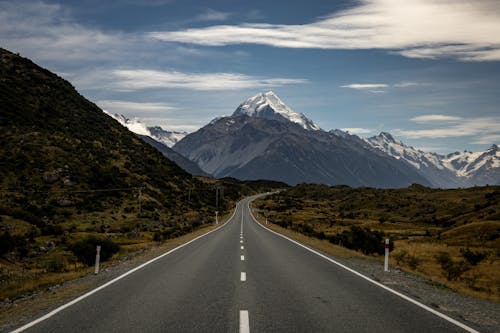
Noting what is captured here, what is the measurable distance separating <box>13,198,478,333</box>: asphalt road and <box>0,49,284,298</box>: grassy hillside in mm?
4845

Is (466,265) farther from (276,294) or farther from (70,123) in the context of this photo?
(70,123)

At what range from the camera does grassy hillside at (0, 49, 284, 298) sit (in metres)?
31.7

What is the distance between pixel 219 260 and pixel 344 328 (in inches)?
453

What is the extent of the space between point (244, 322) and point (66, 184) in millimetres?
53906

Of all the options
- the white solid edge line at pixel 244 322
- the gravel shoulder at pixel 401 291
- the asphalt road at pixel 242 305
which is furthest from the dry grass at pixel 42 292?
the white solid edge line at pixel 244 322

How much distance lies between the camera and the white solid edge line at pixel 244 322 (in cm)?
773

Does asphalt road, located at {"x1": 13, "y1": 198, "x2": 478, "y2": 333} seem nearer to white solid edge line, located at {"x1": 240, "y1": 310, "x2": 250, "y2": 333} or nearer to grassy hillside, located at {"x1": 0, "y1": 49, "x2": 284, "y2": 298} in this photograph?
white solid edge line, located at {"x1": 240, "y1": 310, "x2": 250, "y2": 333}

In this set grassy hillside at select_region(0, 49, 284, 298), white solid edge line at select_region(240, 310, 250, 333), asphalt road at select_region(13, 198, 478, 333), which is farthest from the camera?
grassy hillside at select_region(0, 49, 284, 298)

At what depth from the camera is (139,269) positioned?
53.0 feet

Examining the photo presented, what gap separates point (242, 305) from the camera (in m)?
9.84

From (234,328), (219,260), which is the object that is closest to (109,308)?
(234,328)

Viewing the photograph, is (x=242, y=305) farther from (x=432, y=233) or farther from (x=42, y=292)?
(x=432, y=233)

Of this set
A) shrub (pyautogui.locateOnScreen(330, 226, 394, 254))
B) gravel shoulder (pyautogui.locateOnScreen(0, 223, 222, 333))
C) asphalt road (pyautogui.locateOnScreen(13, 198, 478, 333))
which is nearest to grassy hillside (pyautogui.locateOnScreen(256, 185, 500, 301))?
shrub (pyautogui.locateOnScreen(330, 226, 394, 254))

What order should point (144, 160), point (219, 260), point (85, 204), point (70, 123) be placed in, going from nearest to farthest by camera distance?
point (219, 260), point (85, 204), point (70, 123), point (144, 160)
